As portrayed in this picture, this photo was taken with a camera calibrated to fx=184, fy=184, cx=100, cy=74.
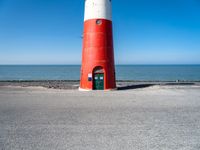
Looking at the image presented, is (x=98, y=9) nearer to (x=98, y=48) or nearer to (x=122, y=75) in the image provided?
(x=98, y=48)

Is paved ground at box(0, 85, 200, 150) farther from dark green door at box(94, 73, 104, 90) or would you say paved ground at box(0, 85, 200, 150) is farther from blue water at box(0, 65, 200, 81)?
blue water at box(0, 65, 200, 81)

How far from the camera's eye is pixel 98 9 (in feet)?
48.8

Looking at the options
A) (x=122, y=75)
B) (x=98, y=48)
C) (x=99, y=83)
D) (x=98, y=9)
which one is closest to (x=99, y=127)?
(x=99, y=83)

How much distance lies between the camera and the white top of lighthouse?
48.7 ft

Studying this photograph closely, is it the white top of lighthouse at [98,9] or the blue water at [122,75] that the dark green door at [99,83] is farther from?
the blue water at [122,75]

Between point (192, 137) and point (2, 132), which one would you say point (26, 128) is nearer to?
point (2, 132)

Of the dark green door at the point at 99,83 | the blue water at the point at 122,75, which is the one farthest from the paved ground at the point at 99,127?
the blue water at the point at 122,75

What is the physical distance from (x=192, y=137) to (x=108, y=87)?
1015cm

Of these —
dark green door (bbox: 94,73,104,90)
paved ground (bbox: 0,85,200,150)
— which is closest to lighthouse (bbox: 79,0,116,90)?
dark green door (bbox: 94,73,104,90)

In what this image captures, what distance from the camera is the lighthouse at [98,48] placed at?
1495 cm

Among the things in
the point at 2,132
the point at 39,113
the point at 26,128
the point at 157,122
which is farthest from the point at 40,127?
the point at 157,122

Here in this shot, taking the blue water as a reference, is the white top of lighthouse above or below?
above

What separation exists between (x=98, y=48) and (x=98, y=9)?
3.13m

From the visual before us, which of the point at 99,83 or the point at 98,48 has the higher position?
the point at 98,48
